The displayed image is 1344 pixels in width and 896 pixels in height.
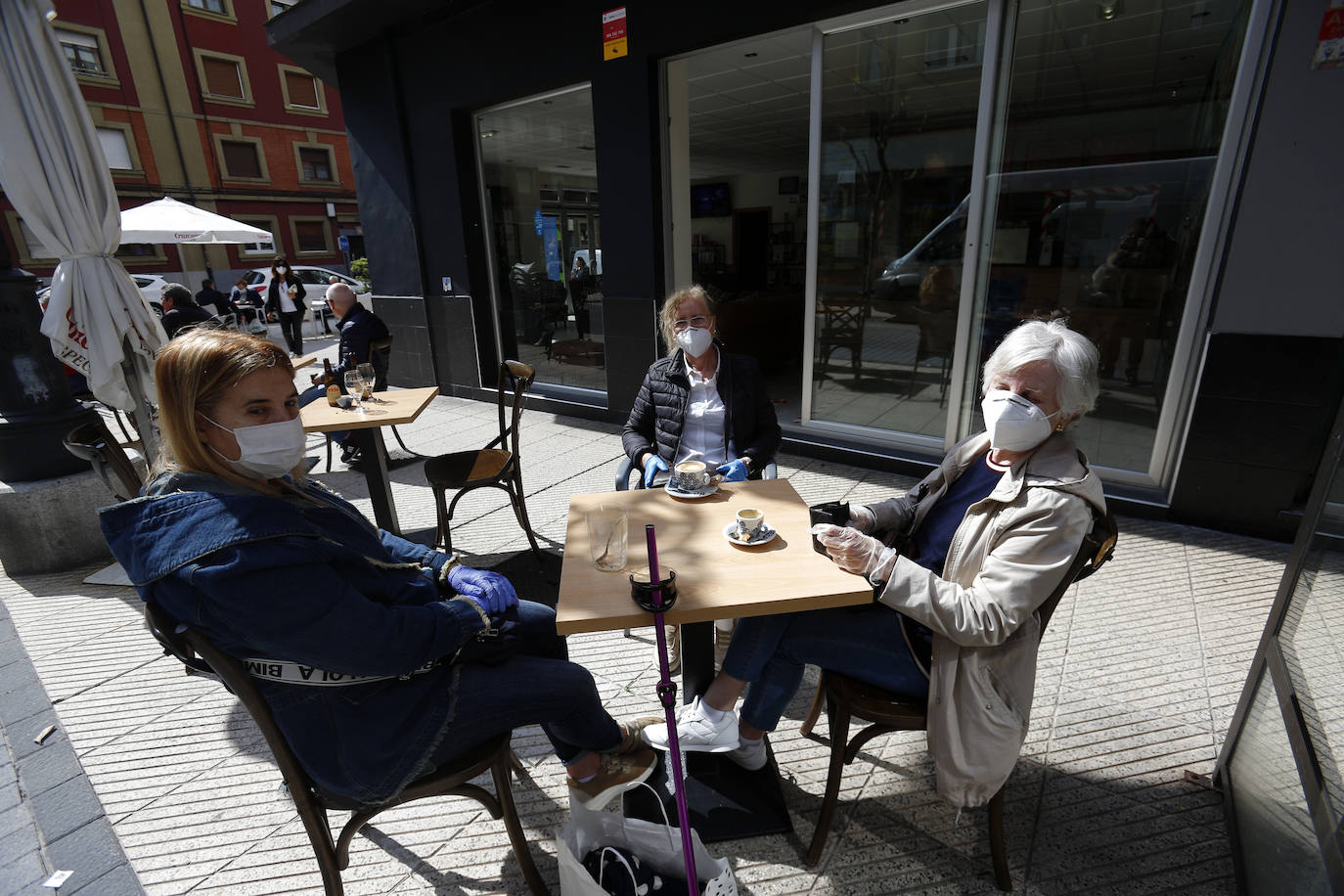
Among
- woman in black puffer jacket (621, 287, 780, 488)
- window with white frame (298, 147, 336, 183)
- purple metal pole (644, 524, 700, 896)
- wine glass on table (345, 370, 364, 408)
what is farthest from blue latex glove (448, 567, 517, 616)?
window with white frame (298, 147, 336, 183)

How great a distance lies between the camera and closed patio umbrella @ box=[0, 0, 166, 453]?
2945mm

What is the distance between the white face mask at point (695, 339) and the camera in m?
2.78

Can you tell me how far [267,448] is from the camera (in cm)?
142

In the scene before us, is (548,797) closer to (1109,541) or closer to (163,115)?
(1109,541)

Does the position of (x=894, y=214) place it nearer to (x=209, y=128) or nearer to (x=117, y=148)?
(x=117, y=148)

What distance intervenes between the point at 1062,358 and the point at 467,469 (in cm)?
300

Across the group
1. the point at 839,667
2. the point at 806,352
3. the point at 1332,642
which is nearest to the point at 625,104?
the point at 806,352

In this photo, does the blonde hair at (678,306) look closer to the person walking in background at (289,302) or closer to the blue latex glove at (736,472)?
the blue latex glove at (736,472)

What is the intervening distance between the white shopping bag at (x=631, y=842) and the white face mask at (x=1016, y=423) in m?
1.20

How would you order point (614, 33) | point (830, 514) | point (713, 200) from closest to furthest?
1. point (830, 514)
2. point (614, 33)
3. point (713, 200)

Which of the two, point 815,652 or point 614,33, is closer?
point 815,652

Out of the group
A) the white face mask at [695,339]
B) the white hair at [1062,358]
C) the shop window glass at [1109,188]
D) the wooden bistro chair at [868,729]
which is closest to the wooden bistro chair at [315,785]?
the wooden bistro chair at [868,729]

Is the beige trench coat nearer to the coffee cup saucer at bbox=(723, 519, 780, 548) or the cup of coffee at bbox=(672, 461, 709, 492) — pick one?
the coffee cup saucer at bbox=(723, 519, 780, 548)

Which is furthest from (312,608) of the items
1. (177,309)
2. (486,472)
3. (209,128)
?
(209,128)
